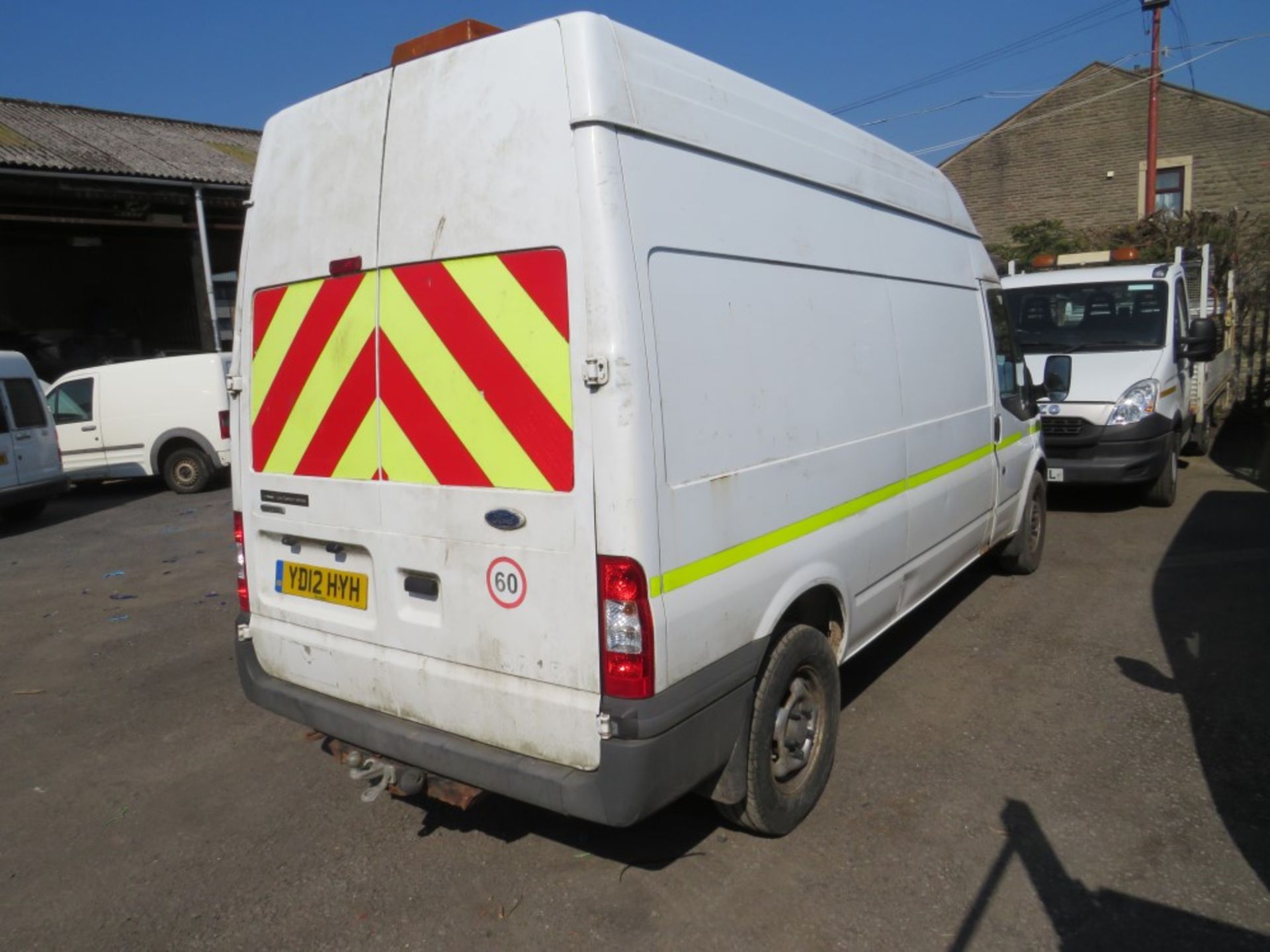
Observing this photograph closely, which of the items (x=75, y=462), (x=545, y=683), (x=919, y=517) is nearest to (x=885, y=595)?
(x=919, y=517)

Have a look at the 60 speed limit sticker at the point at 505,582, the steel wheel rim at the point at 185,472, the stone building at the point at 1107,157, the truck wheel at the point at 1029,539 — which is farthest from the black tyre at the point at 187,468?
the stone building at the point at 1107,157

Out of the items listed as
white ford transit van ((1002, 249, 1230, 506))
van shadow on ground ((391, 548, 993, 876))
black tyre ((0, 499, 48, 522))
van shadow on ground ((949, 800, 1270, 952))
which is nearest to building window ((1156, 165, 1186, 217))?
white ford transit van ((1002, 249, 1230, 506))

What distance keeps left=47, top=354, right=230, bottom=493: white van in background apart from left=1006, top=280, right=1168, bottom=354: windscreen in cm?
1016

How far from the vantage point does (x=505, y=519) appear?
284cm

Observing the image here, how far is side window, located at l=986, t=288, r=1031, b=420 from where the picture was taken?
19.0 feet

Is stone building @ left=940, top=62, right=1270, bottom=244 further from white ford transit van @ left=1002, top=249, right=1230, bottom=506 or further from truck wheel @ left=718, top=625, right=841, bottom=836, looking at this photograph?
truck wheel @ left=718, top=625, right=841, bottom=836

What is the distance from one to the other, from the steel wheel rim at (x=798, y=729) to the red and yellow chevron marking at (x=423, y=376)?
53.8 inches

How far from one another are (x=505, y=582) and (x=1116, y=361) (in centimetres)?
779

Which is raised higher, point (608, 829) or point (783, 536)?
point (783, 536)

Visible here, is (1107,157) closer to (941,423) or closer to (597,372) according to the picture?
(941,423)

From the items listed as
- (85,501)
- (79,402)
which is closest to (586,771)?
(85,501)

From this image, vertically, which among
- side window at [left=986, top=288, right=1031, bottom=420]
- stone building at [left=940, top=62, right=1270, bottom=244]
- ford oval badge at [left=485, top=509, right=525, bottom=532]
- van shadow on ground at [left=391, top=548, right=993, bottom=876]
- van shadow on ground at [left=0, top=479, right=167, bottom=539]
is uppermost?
stone building at [left=940, top=62, right=1270, bottom=244]

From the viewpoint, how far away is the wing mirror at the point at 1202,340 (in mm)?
8570

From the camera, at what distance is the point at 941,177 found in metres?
5.32
